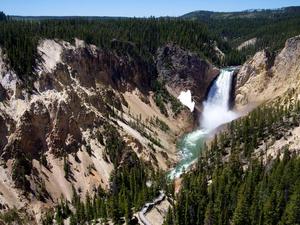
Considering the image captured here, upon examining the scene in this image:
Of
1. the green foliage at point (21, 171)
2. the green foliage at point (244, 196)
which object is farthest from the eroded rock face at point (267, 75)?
the green foliage at point (21, 171)

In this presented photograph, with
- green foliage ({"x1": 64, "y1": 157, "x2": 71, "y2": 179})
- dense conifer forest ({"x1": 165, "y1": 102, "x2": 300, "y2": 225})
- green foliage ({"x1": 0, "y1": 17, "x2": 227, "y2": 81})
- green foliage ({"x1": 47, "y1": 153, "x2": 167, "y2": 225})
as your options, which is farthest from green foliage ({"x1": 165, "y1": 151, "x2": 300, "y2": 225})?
green foliage ({"x1": 0, "y1": 17, "x2": 227, "y2": 81})

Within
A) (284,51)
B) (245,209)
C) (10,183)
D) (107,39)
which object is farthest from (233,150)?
(107,39)

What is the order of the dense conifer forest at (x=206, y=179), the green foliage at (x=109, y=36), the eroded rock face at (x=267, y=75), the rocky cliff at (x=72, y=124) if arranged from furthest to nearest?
the eroded rock face at (x=267, y=75) < the green foliage at (x=109, y=36) < the rocky cliff at (x=72, y=124) < the dense conifer forest at (x=206, y=179)

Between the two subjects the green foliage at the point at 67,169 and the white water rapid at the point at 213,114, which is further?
the white water rapid at the point at 213,114

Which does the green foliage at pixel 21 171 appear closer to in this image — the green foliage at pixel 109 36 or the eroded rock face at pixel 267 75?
the green foliage at pixel 109 36

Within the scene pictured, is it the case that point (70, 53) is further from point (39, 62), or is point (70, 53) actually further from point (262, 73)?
point (262, 73)

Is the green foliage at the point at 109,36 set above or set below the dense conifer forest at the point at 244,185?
above
